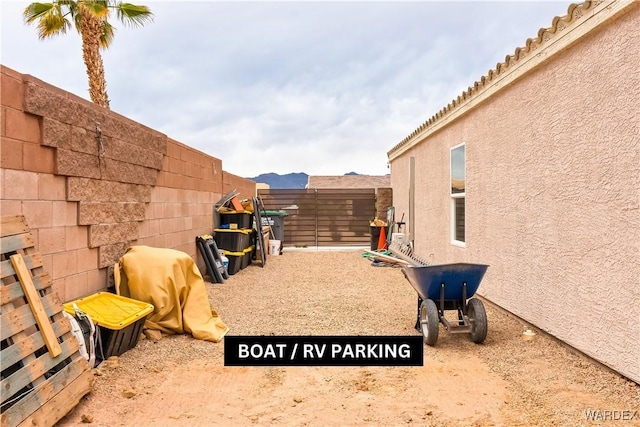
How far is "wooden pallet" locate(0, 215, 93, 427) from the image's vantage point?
101 inches

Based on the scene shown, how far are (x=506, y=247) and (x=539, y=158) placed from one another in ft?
4.32

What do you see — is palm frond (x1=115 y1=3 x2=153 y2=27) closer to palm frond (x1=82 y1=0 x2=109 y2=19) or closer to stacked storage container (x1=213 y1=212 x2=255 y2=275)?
palm frond (x1=82 y1=0 x2=109 y2=19)

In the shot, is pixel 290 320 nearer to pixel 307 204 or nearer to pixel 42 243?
pixel 42 243

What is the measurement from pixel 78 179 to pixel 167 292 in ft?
4.89

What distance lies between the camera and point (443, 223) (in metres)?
8.33

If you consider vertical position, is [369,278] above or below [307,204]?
below

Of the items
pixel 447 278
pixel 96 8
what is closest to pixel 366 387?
pixel 447 278

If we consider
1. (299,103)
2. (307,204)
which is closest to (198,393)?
(299,103)

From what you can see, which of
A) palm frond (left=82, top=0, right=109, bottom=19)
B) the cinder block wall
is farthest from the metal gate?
the cinder block wall

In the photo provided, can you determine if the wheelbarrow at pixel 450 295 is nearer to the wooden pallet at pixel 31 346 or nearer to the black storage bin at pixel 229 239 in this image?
the wooden pallet at pixel 31 346

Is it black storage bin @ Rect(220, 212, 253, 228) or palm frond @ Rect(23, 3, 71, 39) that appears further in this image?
palm frond @ Rect(23, 3, 71, 39)

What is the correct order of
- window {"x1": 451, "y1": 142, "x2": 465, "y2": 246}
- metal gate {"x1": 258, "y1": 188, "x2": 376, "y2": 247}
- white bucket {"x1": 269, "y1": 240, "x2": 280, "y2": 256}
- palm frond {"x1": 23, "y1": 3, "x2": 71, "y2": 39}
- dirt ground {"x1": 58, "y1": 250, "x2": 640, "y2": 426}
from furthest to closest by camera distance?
1. metal gate {"x1": 258, "y1": 188, "x2": 376, "y2": 247}
2. white bucket {"x1": 269, "y1": 240, "x2": 280, "y2": 256}
3. palm frond {"x1": 23, "y1": 3, "x2": 71, "y2": 39}
4. window {"x1": 451, "y1": 142, "x2": 465, "y2": 246}
5. dirt ground {"x1": 58, "y1": 250, "x2": 640, "y2": 426}

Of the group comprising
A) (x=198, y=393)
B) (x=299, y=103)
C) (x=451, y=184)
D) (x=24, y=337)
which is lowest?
(x=198, y=393)

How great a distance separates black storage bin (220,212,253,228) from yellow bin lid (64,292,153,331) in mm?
5179
